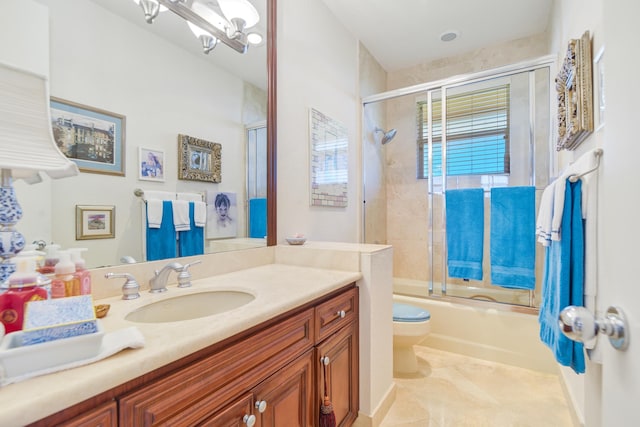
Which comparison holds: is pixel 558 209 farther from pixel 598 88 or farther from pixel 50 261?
pixel 50 261

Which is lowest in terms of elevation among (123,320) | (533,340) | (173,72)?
(533,340)

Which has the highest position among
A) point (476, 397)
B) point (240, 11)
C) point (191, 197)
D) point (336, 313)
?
point (240, 11)

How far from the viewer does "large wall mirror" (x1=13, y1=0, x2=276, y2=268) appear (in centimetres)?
94

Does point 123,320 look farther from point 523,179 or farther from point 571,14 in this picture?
point 523,179

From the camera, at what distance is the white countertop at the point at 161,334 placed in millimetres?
469

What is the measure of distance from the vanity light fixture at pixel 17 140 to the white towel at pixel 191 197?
1.62ft

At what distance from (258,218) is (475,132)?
2.25m

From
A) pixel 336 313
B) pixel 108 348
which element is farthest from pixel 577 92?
pixel 108 348

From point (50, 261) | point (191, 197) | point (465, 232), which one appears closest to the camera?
point (50, 261)

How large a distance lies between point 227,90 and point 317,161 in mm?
820

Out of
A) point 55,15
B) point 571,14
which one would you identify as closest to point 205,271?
point 55,15

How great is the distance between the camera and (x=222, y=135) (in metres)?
1.46

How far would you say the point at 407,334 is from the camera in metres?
1.95

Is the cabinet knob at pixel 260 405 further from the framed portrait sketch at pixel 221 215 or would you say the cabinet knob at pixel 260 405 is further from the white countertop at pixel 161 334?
the framed portrait sketch at pixel 221 215
